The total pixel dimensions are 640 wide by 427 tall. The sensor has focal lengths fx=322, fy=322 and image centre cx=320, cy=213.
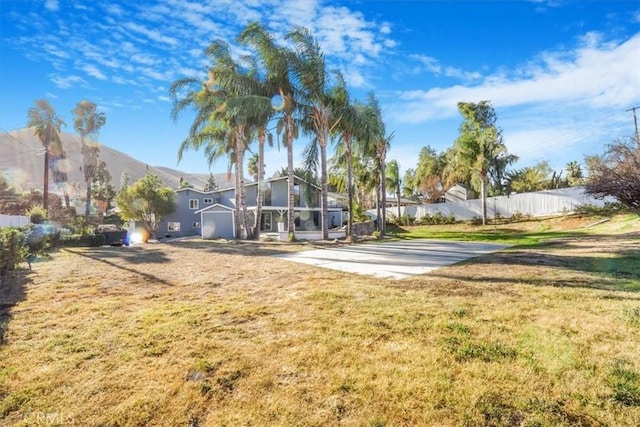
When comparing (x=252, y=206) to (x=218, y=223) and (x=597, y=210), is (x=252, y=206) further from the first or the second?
(x=597, y=210)

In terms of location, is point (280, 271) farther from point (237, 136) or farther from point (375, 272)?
point (237, 136)

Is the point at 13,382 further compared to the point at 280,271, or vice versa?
the point at 280,271

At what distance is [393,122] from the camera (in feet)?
78.9

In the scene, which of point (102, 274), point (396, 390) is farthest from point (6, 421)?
point (102, 274)

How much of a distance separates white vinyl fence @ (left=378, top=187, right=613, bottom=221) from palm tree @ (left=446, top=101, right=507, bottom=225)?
206 centimetres

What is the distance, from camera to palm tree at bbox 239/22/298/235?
17109 millimetres

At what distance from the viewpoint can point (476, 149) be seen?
27141mm

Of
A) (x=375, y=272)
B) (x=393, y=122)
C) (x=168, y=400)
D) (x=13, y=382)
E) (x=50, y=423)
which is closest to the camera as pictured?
(x=50, y=423)

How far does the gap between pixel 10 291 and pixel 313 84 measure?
14859 millimetres

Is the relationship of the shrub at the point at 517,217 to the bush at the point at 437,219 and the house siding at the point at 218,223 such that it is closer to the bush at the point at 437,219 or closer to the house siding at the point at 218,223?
the bush at the point at 437,219

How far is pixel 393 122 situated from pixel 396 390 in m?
23.5

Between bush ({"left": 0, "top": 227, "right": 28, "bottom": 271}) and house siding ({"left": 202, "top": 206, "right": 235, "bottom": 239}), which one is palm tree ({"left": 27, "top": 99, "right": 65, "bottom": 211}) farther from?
bush ({"left": 0, "top": 227, "right": 28, "bottom": 271})

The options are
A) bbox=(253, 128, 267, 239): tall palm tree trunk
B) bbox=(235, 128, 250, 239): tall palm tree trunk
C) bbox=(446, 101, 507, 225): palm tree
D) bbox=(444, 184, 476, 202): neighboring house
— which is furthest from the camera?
bbox=(444, 184, 476, 202): neighboring house

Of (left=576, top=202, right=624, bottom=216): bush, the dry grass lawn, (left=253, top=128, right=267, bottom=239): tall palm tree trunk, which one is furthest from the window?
the dry grass lawn
